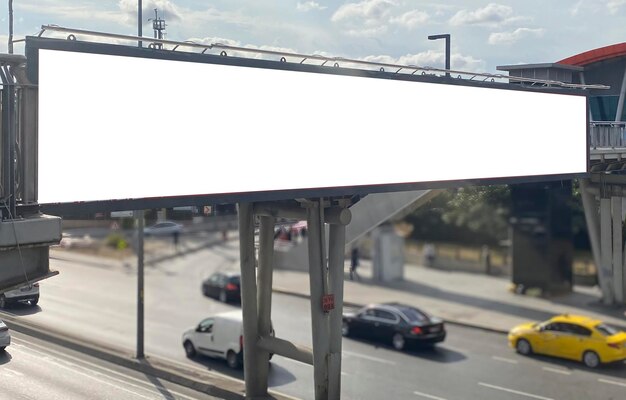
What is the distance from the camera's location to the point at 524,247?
30.7 m

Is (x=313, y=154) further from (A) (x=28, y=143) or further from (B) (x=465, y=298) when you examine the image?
(B) (x=465, y=298)

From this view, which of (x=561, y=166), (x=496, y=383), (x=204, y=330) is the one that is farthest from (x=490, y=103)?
(x=204, y=330)

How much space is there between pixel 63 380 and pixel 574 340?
13.2m

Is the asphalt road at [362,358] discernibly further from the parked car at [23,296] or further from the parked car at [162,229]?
the parked car at [162,229]

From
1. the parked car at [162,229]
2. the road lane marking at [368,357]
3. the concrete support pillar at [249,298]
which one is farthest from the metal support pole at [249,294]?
the parked car at [162,229]

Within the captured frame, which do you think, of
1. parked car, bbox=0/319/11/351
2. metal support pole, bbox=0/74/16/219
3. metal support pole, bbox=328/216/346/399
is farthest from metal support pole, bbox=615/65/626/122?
metal support pole, bbox=0/74/16/219

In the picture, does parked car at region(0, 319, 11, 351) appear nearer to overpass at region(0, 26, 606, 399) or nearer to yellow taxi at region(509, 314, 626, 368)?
overpass at region(0, 26, 606, 399)

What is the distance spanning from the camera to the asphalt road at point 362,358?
18.8 m

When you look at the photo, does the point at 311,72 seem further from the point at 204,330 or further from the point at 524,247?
the point at 524,247

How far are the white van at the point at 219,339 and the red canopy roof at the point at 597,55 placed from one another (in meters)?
12.5

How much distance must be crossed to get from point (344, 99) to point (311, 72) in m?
1.03

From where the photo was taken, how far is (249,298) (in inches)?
667

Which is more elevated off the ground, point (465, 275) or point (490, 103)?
point (490, 103)

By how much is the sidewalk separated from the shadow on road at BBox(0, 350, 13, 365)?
15.0 meters
